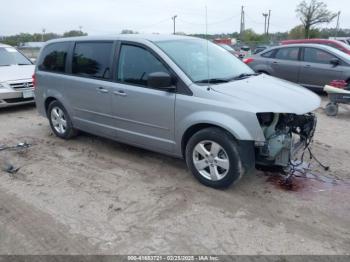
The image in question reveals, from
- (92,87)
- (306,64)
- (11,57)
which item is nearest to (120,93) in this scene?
(92,87)

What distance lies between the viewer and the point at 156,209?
3.84 m

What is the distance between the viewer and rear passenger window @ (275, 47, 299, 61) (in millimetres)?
10469

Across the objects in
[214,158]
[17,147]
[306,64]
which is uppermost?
[306,64]

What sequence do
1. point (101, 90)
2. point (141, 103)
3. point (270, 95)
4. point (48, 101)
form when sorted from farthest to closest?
point (48, 101), point (101, 90), point (141, 103), point (270, 95)

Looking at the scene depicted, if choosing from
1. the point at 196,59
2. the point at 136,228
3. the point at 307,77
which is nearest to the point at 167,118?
the point at 196,59

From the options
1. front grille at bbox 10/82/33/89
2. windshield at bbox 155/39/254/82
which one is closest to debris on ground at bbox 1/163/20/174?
windshield at bbox 155/39/254/82

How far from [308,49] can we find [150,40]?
702cm

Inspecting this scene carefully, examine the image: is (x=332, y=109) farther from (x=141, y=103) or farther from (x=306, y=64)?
(x=141, y=103)

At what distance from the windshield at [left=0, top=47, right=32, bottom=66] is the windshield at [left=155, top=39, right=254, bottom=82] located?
661 cm

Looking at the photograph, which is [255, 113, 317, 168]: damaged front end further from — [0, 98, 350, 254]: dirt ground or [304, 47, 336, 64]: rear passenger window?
[304, 47, 336, 64]: rear passenger window

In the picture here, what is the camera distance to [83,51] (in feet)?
18.3

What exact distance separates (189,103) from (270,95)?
3.08 feet

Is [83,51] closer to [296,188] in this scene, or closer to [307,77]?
[296,188]

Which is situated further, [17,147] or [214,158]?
[17,147]
